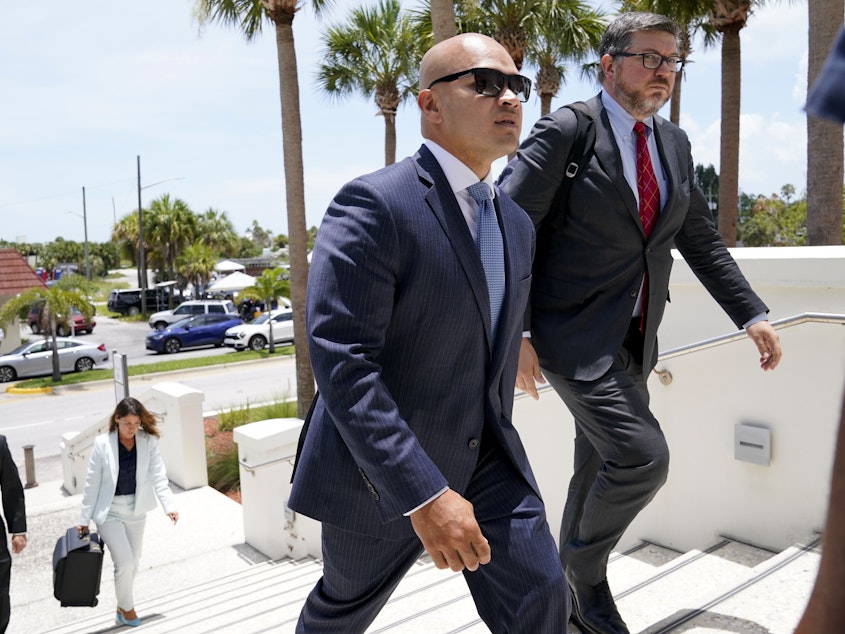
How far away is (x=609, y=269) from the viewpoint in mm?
3066

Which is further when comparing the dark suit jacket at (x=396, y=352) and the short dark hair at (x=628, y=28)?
the short dark hair at (x=628, y=28)

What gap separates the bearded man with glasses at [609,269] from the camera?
3014mm

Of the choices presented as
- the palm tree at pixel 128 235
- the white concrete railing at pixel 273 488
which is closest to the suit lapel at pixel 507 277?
the white concrete railing at pixel 273 488

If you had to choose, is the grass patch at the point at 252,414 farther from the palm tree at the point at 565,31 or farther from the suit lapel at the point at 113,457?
the palm tree at the point at 565,31

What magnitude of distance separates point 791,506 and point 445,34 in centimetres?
673

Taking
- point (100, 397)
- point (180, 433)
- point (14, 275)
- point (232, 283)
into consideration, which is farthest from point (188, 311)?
point (180, 433)

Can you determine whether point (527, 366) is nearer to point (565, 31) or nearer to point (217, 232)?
point (565, 31)

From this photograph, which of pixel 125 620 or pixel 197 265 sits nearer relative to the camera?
pixel 125 620

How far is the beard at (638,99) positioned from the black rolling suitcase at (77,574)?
5150mm

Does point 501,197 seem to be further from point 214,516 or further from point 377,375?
point 214,516

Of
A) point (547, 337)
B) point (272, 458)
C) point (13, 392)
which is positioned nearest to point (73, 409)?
point (13, 392)

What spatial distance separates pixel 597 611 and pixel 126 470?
487 centimetres

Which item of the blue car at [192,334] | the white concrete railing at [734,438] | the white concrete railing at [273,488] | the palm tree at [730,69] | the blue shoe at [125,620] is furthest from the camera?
the blue car at [192,334]

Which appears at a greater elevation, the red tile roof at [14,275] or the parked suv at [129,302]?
the red tile roof at [14,275]
